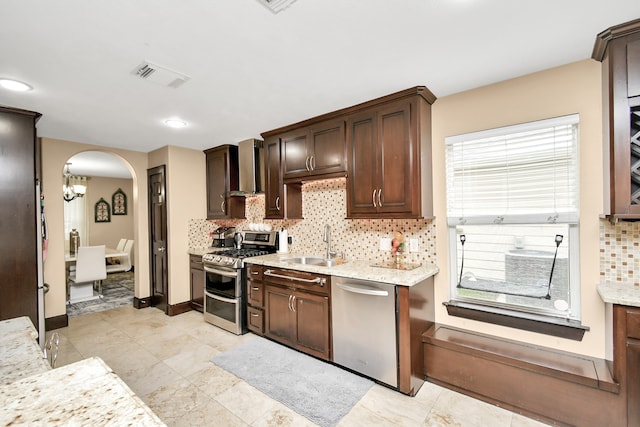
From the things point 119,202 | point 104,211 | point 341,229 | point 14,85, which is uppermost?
point 14,85

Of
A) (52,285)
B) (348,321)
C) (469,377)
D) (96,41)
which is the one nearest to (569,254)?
(469,377)

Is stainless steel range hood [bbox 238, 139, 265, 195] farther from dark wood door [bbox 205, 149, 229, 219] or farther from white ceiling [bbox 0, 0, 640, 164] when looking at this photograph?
white ceiling [bbox 0, 0, 640, 164]

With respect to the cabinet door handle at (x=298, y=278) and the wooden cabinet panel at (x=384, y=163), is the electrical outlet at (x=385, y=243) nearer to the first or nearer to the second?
the wooden cabinet panel at (x=384, y=163)

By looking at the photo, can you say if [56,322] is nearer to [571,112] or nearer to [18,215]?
[18,215]

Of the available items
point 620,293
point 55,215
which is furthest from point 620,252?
point 55,215

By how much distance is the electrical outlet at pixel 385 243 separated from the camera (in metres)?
2.93

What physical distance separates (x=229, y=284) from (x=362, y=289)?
6.01ft

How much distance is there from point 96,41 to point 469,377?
3.33 metres

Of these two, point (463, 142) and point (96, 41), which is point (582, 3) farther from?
point (96, 41)

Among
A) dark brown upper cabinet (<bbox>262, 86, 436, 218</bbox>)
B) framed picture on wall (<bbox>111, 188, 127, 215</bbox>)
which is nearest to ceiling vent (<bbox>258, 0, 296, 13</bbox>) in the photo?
dark brown upper cabinet (<bbox>262, 86, 436, 218</bbox>)

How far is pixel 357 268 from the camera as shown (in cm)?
266

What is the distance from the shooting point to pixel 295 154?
10.9 ft

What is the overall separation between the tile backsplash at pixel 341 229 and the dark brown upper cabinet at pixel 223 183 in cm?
39

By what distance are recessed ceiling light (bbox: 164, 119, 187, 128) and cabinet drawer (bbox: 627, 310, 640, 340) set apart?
3893 millimetres
